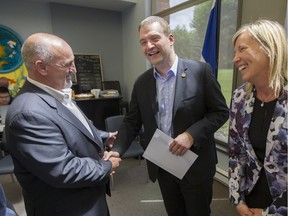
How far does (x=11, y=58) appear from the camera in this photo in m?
3.54

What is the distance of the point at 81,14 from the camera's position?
3.91m

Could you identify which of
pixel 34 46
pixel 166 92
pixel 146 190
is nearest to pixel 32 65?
pixel 34 46

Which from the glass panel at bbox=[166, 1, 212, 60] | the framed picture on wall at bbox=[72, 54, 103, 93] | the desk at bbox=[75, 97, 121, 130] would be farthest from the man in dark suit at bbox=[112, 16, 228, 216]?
the framed picture on wall at bbox=[72, 54, 103, 93]

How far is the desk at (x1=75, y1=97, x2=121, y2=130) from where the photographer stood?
11.8ft

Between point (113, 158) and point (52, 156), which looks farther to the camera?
point (113, 158)

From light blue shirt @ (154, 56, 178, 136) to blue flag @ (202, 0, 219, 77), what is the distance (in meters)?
1.26

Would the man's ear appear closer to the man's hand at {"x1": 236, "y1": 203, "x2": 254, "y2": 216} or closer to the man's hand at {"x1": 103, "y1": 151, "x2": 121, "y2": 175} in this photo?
the man's hand at {"x1": 103, "y1": 151, "x2": 121, "y2": 175}

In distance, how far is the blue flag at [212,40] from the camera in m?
2.24

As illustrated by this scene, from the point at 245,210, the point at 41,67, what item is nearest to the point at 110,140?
the point at 41,67

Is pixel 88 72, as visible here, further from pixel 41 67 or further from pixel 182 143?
pixel 182 143

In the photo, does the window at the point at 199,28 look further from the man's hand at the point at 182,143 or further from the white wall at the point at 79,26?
the man's hand at the point at 182,143

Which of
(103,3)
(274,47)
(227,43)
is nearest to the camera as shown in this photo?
(274,47)

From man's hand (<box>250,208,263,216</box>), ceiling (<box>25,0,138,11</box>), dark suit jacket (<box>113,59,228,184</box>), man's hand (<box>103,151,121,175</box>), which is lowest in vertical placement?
man's hand (<box>250,208,263,216</box>)

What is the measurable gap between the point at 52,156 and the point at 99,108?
290cm
